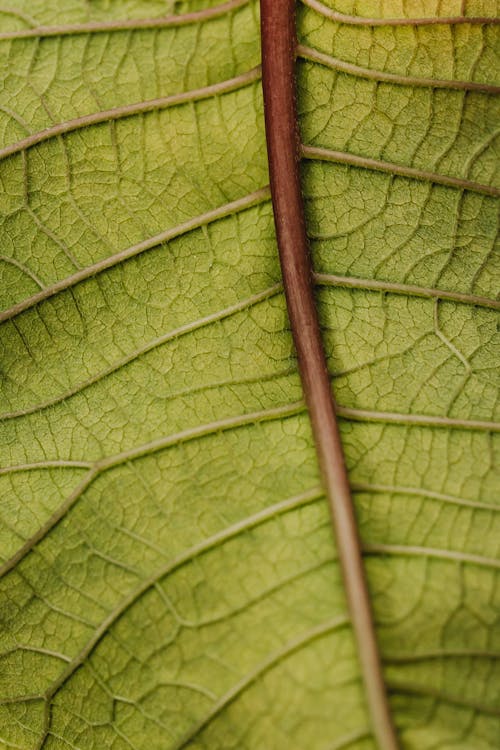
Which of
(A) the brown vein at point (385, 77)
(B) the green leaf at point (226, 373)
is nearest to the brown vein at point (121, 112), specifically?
(B) the green leaf at point (226, 373)

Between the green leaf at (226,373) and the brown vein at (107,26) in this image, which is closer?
the green leaf at (226,373)

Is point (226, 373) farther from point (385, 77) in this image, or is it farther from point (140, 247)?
point (385, 77)

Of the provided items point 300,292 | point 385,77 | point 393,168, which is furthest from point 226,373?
point 385,77

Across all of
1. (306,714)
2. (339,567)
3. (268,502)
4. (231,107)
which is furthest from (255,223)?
(306,714)

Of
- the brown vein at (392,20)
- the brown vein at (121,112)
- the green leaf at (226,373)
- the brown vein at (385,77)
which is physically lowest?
the green leaf at (226,373)

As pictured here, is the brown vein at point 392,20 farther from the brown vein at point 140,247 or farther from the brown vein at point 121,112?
the brown vein at point 140,247

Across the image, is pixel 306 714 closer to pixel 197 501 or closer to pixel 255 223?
pixel 197 501
